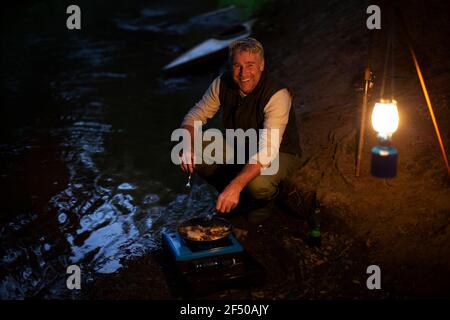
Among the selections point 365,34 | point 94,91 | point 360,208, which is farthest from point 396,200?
point 94,91

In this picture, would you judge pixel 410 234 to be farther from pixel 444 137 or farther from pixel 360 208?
pixel 444 137

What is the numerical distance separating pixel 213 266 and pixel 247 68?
5.90 feet

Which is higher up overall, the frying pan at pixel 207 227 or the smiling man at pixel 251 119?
the smiling man at pixel 251 119

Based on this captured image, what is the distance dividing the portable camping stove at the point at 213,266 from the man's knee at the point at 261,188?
2.49 ft

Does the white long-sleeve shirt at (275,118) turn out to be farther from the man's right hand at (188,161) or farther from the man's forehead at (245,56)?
the man's right hand at (188,161)

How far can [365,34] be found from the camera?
26.7 feet

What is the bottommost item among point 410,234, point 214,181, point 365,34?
point 410,234

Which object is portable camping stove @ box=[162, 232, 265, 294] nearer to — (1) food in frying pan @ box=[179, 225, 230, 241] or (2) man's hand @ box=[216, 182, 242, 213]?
(1) food in frying pan @ box=[179, 225, 230, 241]

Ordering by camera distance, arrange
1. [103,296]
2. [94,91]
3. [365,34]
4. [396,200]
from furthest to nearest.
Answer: [94,91]
[365,34]
[396,200]
[103,296]

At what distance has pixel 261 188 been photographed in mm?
4664

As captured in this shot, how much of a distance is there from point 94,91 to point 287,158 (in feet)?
21.4

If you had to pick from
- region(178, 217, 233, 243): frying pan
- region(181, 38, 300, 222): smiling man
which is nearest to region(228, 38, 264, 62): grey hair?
region(181, 38, 300, 222): smiling man

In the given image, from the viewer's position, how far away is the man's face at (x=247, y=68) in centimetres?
443

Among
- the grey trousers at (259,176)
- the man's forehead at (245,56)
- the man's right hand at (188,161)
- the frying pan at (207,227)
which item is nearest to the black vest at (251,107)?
the grey trousers at (259,176)
